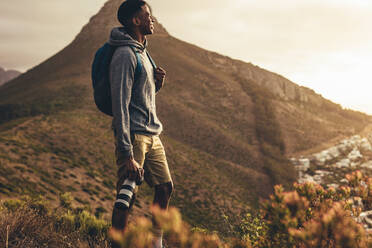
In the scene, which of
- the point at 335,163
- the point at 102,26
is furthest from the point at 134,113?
the point at 102,26

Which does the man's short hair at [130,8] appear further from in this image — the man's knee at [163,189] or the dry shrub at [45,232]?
the dry shrub at [45,232]

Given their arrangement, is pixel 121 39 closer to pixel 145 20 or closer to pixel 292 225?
pixel 145 20

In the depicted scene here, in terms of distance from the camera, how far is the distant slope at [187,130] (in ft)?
56.3

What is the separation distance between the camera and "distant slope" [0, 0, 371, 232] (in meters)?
17.2

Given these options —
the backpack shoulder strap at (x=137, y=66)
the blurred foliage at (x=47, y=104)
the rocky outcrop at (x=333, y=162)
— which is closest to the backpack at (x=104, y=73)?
the backpack shoulder strap at (x=137, y=66)

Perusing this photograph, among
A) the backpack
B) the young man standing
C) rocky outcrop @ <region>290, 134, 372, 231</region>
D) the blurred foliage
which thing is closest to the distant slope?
the blurred foliage

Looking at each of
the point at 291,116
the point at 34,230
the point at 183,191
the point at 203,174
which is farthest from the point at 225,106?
the point at 34,230

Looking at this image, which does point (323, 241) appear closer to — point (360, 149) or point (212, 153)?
point (212, 153)

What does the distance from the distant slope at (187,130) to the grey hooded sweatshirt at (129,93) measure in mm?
9691

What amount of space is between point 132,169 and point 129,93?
0.67 metres

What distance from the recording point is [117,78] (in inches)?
98.0

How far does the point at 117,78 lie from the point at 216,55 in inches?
2928

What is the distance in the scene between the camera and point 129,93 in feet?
8.30

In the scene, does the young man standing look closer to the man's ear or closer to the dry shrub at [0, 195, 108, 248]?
the man's ear
